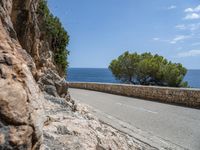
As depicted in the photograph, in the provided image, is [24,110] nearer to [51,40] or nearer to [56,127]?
[56,127]

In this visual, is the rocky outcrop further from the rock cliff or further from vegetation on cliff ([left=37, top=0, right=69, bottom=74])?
vegetation on cliff ([left=37, top=0, right=69, bottom=74])

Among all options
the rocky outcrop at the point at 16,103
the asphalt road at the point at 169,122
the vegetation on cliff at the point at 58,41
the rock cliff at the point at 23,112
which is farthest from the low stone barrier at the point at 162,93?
the rocky outcrop at the point at 16,103

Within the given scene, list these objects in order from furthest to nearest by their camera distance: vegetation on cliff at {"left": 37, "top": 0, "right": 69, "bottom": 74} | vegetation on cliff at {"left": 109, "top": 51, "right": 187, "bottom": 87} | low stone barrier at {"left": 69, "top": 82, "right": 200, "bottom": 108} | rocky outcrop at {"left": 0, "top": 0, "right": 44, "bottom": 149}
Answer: vegetation on cliff at {"left": 109, "top": 51, "right": 187, "bottom": 87}, low stone barrier at {"left": 69, "top": 82, "right": 200, "bottom": 108}, vegetation on cliff at {"left": 37, "top": 0, "right": 69, "bottom": 74}, rocky outcrop at {"left": 0, "top": 0, "right": 44, "bottom": 149}

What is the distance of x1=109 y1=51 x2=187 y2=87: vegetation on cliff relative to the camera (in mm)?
37312

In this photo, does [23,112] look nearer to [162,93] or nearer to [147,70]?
[162,93]

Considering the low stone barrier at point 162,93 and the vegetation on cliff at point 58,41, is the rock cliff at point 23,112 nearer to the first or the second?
the vegetation on cliff at point 58,41

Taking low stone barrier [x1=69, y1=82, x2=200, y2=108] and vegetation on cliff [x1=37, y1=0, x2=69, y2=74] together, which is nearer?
vegetation on cliff [x1=37, y1=0, x2=69, y2=74]

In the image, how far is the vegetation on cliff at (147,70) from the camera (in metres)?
37.3

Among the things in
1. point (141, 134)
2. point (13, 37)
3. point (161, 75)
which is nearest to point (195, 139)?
point (141, 134)

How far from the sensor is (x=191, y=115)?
1347 cm

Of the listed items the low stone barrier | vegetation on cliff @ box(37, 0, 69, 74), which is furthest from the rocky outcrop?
the low stone barrier

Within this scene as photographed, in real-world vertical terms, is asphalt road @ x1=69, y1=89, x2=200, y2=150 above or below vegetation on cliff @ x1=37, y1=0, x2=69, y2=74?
below

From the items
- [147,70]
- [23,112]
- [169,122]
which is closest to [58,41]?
[169,122]

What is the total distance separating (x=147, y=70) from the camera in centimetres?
3875
